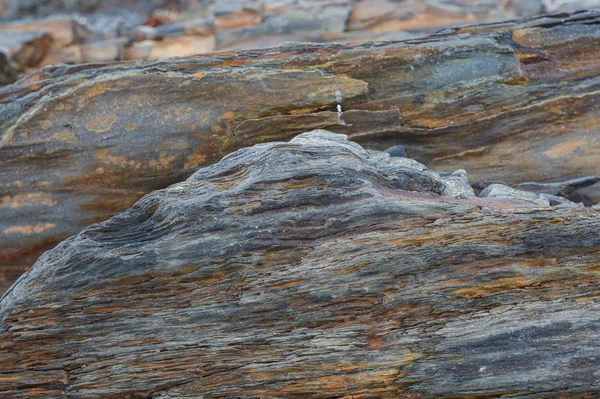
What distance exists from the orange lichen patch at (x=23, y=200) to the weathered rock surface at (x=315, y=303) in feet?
14.3

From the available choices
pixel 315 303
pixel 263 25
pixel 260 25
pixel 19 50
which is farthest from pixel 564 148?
pixel 19 50

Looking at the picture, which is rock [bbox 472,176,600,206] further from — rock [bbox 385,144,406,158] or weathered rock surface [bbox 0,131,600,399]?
weathered rock surface [bbox 0,131,600,399]

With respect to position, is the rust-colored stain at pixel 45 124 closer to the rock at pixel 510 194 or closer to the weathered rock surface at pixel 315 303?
the weathered rock surface at pixel 315 303

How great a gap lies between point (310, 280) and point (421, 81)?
6.70 meters

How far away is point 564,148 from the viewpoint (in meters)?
13.0

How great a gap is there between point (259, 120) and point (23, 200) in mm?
5285

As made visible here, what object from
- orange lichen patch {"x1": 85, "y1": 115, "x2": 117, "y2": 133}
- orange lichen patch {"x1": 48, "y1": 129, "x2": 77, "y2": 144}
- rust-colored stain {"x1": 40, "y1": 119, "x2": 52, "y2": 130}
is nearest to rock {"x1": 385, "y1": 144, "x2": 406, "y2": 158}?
orange lichen patch {"x1": 85, "y1": 115, "x2": 117, "y2": 133}

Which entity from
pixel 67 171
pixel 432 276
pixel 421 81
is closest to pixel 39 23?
pixel 67 171

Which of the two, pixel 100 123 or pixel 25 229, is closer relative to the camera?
pixel 25 229

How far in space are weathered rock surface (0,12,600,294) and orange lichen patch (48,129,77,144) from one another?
0.07ft

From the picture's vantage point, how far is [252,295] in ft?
27.0

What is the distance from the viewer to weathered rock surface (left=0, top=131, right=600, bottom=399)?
773 centimetres

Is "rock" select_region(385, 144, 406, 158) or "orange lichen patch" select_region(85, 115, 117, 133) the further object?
"orange lichen patch" select_region(85, 115, 117, 133)

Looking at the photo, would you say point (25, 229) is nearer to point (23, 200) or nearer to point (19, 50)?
point (23, 200)
